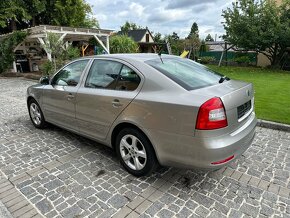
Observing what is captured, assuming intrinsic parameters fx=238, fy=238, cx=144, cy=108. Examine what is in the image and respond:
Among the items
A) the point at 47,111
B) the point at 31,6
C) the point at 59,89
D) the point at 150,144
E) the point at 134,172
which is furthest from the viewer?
the point at 31,6

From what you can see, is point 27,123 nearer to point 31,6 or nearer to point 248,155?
point 248,155

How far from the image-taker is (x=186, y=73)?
10.6 feet

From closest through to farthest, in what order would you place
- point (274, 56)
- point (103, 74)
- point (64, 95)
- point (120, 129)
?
point (120, 129), point (103, 74), point (64, 95), point (274, 56)

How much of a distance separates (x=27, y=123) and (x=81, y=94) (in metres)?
2.81

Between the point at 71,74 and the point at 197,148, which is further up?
the point at 71,74

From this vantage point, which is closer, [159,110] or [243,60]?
[159,110]

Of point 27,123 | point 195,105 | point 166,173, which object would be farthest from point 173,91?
point 27,123

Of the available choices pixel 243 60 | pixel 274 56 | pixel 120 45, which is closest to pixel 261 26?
pixel 274 56

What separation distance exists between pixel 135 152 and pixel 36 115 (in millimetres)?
3091

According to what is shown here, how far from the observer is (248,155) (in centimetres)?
391

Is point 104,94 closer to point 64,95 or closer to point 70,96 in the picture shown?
point 70,96

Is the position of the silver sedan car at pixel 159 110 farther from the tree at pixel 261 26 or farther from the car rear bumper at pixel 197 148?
the tree at pixel 261 26

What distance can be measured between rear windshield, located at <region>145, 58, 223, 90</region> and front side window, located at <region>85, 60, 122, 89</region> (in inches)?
21.1

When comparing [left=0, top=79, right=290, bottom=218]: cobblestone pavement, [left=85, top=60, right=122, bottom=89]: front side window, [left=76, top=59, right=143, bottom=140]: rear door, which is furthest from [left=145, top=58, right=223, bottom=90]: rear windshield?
[left=0, top=79, right=290, bottom=218]: cobblestone pavement
